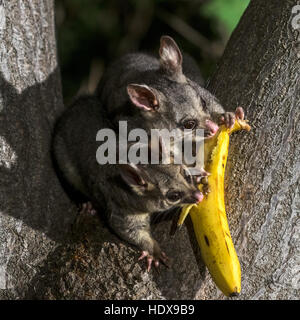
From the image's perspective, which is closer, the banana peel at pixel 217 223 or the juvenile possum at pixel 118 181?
the banana peel at pixel 217 223

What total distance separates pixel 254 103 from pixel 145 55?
6.56 ft

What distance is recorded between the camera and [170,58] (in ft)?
15.0

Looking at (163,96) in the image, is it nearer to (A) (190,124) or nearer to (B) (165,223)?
(A) (190,124)

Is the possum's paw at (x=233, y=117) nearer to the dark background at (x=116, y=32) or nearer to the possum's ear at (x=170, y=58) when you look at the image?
the possum's ear at (x=170, y=58)

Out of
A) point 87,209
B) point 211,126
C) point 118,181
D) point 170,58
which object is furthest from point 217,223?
point 170,58

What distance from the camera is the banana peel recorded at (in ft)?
11.0

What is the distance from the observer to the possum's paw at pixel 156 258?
3.54 m

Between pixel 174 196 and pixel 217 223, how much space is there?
18.8 inches

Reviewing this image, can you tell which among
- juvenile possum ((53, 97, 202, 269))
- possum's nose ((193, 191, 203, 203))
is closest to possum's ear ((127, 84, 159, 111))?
juvenile possum ((53, 97, 202, 269))

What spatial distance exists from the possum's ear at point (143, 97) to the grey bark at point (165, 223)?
479 millimetres

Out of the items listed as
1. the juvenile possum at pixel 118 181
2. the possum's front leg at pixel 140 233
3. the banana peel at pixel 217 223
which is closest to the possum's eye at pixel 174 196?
the juvenile possum at pixel 118 181

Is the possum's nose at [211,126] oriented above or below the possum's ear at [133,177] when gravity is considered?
above

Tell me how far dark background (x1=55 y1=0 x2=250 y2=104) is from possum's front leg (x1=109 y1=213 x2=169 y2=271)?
4478 millimetres

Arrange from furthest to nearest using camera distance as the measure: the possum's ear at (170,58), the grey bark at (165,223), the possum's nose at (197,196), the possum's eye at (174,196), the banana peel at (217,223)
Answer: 1. the possum's ear at (170,58)
2. the possum's eye at (174,196)
3. the possum's nose at (197,196)
4. the grey bark at (165,223)
5. the banana peel at (217,223)
